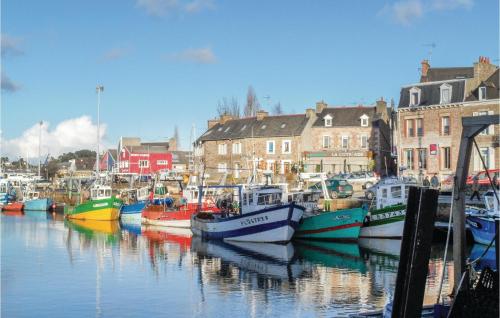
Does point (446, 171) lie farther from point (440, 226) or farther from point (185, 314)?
point (185, 314)

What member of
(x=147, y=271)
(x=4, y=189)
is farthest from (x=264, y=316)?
(x=4, y=189)

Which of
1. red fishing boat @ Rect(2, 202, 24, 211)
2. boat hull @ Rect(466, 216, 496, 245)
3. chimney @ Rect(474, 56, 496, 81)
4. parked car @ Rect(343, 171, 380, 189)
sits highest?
chimney @ Rect(474, 56, 496, 81)

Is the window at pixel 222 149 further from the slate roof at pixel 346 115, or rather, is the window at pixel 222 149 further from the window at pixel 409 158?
the window at pixel 409 158

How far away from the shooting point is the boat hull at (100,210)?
52281mm

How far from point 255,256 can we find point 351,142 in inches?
1496

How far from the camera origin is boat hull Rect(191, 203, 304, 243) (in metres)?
33.4

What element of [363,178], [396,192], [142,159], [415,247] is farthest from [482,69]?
[142,159]

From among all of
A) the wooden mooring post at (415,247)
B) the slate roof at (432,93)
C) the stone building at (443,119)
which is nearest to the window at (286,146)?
the stone building at (443,119)

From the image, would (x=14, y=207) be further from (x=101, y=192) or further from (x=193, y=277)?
(x=193, y=277)

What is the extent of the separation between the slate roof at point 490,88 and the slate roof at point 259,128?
19.3 metres

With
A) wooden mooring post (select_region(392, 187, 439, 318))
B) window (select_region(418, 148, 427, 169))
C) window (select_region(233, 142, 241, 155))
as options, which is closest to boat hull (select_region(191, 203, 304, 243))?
wooden mooring post (select_region(392, 187, 439, 318))

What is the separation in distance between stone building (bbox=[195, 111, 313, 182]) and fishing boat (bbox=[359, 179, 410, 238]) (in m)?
26.5

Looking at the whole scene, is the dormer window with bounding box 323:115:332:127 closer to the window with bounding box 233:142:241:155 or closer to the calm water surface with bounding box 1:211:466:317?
the window with bounding box 233:142:241:155

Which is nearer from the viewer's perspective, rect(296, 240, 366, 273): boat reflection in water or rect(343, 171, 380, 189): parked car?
rect(296, 240, 366, 273): boat reflection in water
